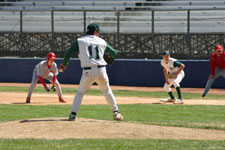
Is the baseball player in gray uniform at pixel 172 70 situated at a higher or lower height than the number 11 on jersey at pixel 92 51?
lower

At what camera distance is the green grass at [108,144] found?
8180 millimetres

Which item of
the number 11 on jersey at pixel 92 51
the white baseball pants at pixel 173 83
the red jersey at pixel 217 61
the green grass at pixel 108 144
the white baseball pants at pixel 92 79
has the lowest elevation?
the white baseball pants at pixel 173 83

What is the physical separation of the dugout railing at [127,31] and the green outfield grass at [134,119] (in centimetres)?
525

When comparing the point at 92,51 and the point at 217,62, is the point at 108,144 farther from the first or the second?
the point at 217,62

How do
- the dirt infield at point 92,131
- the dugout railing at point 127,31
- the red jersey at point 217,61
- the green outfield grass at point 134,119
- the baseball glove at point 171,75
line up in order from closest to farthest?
the green outfield grass at point 134,119
the dirt infield at point 92,131
the baseball glove at point 171,75
the red jersey at point 217,61
the dugout railing at point 127,31

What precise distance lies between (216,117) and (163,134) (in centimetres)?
384

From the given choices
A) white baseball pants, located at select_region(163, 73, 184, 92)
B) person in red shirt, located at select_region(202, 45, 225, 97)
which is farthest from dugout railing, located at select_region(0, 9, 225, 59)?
white baseball pants, located at select_region(163, 73, 184, 92)

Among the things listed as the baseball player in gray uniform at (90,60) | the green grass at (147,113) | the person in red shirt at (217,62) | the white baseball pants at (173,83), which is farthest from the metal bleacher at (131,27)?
the baseball player in gray uniform at (90,60)

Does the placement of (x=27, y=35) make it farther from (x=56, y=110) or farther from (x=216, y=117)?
(x=216, y=117)

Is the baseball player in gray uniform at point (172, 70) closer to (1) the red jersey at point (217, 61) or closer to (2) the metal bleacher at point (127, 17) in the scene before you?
(1) the red jersey at point (217, 61)

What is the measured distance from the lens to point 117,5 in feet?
96.5

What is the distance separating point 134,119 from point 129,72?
12345 millimetres

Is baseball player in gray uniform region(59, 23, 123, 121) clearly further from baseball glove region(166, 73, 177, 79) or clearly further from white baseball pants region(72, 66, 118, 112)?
baseball glove region(166, 73, 177, 79)

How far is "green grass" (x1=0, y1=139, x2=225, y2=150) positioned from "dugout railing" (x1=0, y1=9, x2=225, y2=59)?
15402 millimetres
